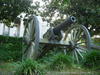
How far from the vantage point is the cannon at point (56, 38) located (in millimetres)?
9992

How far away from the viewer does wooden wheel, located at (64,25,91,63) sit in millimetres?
10924

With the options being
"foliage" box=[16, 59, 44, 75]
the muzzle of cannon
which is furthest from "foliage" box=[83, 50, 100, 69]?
the muzzle of cannon

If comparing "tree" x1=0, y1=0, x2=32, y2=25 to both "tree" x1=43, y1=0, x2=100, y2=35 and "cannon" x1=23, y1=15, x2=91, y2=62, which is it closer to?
"tree" x1=43, y1=0, x2=100, y2=35

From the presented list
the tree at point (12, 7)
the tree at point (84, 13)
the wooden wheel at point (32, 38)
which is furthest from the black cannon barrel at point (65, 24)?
the tree at point (12, 7)

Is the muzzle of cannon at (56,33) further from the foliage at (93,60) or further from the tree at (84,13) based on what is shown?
the tree at (84,13)

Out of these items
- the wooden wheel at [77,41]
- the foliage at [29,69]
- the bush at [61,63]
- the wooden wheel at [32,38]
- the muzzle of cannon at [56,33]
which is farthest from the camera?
the wooden wheel at [77,41]

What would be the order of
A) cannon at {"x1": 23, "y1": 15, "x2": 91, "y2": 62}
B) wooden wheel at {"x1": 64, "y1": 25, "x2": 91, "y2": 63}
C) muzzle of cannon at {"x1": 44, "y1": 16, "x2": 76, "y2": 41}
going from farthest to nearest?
wooden wheel at {"x1": 64, "y1": 25, "x2": 91, "y2": 63} < muzzle of cannon at {"x1": 44, "y1": 16, "x2": 76, "y2": 41} < cannon at {"x1": 23, "y1": 15, "x2": 91, "y2": 62}

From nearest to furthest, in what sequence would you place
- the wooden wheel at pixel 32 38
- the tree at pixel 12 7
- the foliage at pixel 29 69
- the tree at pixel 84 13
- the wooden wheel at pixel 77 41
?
the foliage at pixel 29 69 < the wooden wheel at pixel 32 38 < the wooden wheel at pixel 77 41 < the tree at pixel 84 13 < the tree at pixel 12 7

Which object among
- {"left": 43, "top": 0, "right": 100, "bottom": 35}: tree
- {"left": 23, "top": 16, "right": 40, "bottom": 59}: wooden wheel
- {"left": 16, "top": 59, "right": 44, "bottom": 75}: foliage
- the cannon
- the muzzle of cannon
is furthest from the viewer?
{"left": 43, "top": 0, "right": 100, "bottom": 35}: tree

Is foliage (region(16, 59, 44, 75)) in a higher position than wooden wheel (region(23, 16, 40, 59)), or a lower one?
lower

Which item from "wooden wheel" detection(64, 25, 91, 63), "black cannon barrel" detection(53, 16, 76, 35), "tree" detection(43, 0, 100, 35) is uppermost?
"tree" detection(43, 0, 100, 35)

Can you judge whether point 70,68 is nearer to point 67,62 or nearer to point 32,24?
point 67,62

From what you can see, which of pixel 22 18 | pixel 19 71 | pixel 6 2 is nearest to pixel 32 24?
pixel 19 71

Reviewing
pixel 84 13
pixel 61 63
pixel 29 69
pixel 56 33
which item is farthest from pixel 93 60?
pixel 84 13
